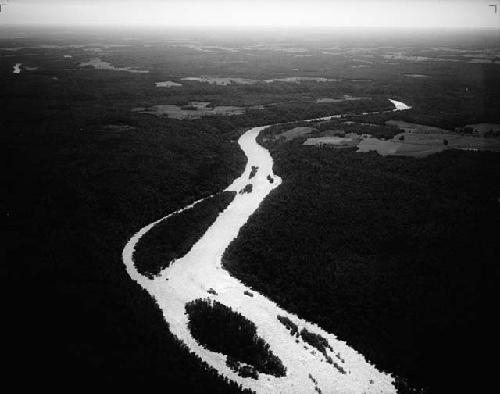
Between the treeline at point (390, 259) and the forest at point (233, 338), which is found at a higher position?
the treeline at point (390, 259)

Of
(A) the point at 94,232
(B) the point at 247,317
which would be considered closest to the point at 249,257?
(B) the point at 247,317

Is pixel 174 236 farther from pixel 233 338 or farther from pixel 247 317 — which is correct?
pixel 233 338

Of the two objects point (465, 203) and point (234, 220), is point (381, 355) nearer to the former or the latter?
point (234, 220)

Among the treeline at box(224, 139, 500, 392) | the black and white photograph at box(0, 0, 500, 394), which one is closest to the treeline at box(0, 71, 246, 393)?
the black and white photograph at box(0, 0, 500, 394)

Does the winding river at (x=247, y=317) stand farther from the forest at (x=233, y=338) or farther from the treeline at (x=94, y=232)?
the treeline at (x=94, y=232)

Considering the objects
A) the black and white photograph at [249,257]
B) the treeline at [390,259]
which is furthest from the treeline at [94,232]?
the treeline at [390,259]

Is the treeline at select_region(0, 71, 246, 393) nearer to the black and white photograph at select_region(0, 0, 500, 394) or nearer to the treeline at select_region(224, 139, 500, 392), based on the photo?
the black and white photograph at select_region(0, 0, 500, 394)

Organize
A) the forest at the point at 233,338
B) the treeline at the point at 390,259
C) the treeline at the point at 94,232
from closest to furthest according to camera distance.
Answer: the treeline at the point at 94,232, the forest at the point at 233,338, the treeline at the point at 390,259
